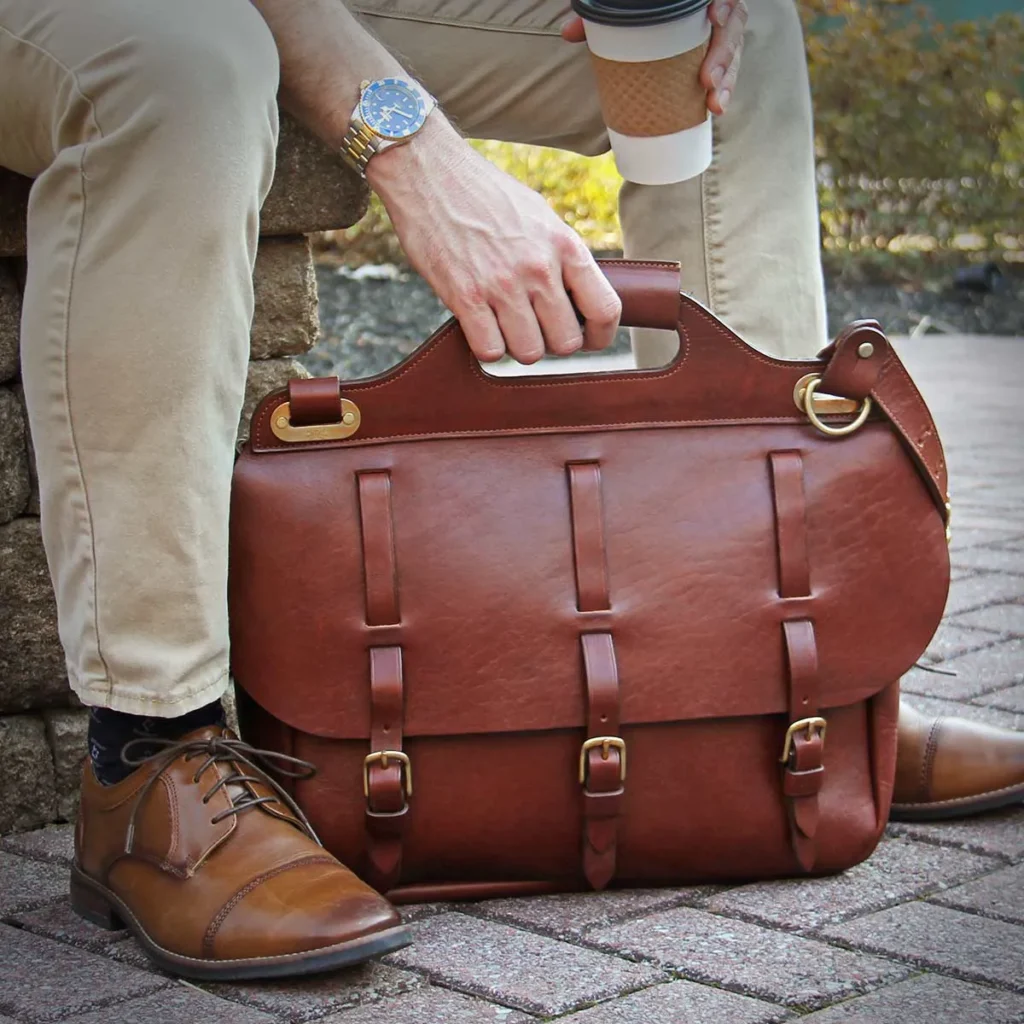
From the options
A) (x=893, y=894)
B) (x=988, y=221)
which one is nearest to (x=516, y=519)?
(x=893, y=894)

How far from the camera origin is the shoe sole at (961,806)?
6.39ft

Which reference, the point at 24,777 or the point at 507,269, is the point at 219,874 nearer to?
the point at 24,777

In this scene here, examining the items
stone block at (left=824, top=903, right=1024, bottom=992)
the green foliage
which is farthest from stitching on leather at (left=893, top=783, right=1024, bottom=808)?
the green foliage

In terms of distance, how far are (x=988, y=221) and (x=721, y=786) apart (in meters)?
6.97

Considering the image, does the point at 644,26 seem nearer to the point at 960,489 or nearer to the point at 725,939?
the point at 725,939

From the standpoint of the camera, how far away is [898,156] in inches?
316

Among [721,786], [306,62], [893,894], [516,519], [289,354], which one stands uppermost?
[306,62]

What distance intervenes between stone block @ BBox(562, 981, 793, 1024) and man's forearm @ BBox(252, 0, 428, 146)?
0.99 m

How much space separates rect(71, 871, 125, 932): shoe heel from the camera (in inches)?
65.4

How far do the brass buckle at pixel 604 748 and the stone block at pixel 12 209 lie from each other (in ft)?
3.04

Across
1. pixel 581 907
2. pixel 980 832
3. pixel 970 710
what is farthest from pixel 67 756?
pixel 970 710

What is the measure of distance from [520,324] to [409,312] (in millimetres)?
5081

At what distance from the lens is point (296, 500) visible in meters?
1.65

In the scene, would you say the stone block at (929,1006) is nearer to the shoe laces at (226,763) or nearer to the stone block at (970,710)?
the shoe laces at (226,763)
